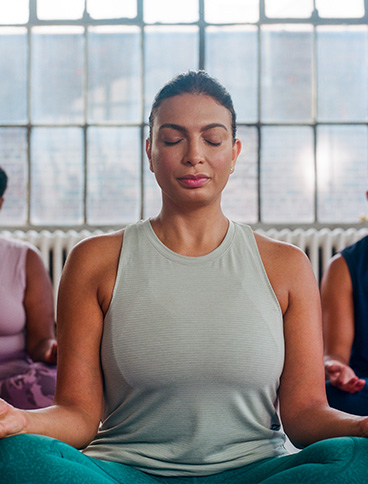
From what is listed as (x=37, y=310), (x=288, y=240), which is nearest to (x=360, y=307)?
(x=37, y=310)

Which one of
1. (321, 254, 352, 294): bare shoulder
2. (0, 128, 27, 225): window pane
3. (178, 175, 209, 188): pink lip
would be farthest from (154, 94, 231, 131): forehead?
(0, 128, 27, 225): window pane

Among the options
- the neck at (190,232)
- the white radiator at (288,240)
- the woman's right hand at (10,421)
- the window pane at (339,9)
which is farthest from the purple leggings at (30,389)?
the window pane at (339,9)

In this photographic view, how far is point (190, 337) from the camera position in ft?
3.94

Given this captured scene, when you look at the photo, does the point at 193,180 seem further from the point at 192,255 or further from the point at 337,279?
the point at 337,279

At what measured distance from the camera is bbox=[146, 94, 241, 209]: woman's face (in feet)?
4.13

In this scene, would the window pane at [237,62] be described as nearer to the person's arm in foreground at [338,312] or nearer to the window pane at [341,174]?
the window pane at [341,174]

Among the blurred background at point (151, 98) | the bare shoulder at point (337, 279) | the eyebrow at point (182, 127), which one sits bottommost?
the bare shoulder at point (337, 279)

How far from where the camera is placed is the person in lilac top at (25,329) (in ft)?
6.54

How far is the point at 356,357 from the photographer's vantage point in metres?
1.99

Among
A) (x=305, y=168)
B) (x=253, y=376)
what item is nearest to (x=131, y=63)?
(x=305, y=168)

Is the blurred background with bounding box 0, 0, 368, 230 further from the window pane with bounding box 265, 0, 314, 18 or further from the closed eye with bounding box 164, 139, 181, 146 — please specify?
the closed eye with bounding box 164, 139, 181, 146

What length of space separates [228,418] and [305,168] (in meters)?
2.92

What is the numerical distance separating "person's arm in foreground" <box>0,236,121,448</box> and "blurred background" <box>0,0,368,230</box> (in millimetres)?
2635

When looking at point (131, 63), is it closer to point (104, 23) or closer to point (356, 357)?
point (104, 23)
